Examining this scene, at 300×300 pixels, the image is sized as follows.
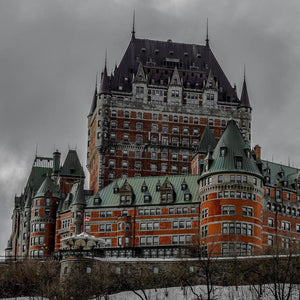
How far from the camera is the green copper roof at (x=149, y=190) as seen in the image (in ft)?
526

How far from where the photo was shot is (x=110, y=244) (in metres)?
160

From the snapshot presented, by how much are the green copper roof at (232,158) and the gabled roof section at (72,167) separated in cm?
4423

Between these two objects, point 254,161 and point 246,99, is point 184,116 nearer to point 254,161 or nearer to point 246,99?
point 246,99

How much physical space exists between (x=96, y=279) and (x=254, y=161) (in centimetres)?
4300

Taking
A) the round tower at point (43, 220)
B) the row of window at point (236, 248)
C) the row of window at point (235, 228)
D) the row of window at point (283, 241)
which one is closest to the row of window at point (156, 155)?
the round tower at point (43, 220)

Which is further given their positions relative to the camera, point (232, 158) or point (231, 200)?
point (232, 158)

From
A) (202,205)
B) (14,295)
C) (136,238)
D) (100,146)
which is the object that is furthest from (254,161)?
(14,295)

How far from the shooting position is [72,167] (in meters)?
196

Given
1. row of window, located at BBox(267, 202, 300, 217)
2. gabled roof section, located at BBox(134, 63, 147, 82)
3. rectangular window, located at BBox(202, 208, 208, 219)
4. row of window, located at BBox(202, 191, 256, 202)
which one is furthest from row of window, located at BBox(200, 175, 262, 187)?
gabled roof section, located at BBox(134, 63, 147, 82)

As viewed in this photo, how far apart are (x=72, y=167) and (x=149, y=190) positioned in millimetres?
36362

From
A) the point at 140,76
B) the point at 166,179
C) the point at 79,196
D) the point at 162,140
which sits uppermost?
the point at 140,76

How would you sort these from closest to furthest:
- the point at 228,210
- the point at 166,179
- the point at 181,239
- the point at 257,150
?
the point at 228,210 < the point at 181,239 < the point at 166,179 < the point at 257,150

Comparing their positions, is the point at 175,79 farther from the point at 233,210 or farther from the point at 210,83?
the point at 233,210

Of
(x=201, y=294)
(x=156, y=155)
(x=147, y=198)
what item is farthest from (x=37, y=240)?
(x=201, y=294)
